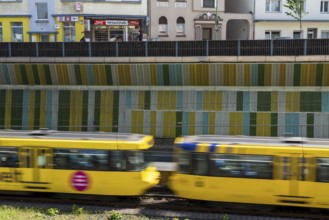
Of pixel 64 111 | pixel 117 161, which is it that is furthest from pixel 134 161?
pixel 64 111

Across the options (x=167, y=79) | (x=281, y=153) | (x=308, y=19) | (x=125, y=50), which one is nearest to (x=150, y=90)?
(x=167, y=79)

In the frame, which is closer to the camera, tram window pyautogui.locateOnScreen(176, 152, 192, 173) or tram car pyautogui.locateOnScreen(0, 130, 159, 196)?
tram window pyautogui.locateOnScreen(176, 152, 192, 173)

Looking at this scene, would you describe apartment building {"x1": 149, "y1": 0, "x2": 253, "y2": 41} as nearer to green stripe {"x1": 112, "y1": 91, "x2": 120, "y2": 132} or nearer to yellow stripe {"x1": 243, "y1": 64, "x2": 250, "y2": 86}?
green stripe {"x1": 112, "y1": 91, "x2": 120, "y2": 132}

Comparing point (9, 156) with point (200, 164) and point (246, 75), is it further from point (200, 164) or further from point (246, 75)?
point (246, 75)

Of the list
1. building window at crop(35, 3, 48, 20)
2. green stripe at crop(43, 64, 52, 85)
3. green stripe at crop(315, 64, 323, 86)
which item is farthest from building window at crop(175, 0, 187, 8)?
green stripe at crop(315, 64, 323, 86)

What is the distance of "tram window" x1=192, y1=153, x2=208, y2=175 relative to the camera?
15.8 metres

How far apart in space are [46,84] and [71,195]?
14531mm

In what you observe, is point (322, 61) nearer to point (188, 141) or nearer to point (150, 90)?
point (150, 90)

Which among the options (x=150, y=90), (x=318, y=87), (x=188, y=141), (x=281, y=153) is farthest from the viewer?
(x=150, y=90)

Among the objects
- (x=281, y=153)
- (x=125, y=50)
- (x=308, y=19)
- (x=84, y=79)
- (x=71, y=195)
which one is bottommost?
(x=71, y=195)

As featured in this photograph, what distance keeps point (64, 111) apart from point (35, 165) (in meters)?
13.6

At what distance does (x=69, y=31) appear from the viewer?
1596 inches

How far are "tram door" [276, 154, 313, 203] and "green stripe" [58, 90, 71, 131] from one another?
18417 millimetres

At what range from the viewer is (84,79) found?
30.3 metres
